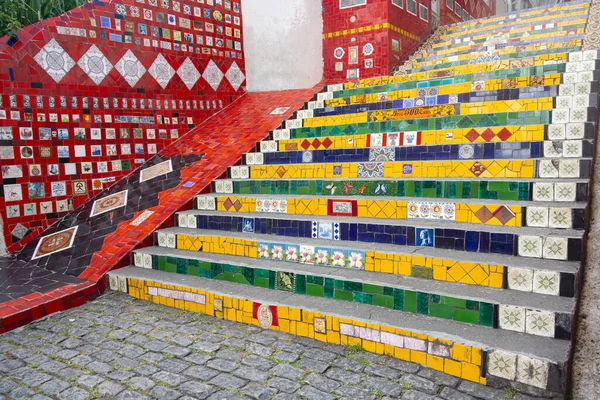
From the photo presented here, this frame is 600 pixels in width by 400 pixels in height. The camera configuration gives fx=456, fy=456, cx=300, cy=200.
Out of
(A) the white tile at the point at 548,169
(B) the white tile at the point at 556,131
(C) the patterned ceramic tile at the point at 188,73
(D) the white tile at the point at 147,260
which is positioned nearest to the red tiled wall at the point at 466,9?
(C) the patterned ceramic tile at the point at 188,73

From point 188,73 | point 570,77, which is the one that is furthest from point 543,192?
point 188,73

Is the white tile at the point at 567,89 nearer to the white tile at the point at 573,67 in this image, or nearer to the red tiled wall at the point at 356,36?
the white tile at the point at 573,67

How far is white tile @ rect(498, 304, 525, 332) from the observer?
2154 millimetres

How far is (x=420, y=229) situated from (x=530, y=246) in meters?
0.64

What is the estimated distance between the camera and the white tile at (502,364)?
1936 mm

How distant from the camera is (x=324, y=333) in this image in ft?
8.37

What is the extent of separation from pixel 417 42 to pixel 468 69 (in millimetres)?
2626

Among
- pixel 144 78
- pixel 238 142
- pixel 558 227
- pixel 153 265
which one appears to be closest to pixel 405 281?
pixel 558 227

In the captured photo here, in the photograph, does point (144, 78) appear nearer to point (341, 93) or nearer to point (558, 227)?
point (341, 93)

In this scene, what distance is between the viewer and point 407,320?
7.86 ft

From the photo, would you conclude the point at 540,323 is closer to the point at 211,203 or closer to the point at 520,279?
the point at 520,279

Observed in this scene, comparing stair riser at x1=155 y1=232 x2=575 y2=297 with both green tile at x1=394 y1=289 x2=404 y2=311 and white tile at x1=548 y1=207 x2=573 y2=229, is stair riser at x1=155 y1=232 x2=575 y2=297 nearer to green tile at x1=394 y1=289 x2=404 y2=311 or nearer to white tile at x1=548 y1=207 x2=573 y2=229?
green tile at x1=394 y1=289 x2=404 y2=311

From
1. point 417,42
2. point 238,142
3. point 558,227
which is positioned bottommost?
point 558,227

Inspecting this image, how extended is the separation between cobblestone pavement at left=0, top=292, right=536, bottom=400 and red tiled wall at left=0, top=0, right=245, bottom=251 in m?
1.96
